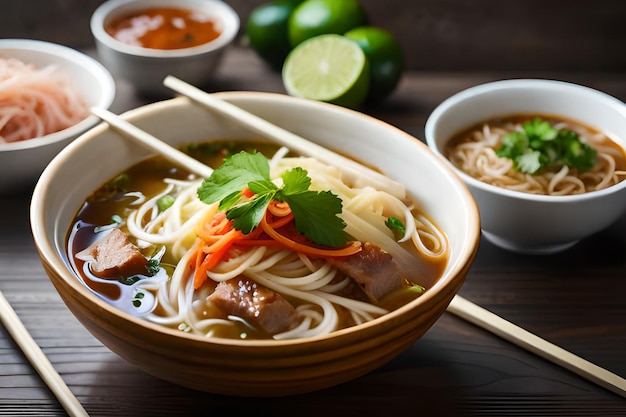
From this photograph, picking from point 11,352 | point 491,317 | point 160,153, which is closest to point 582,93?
point 491,317

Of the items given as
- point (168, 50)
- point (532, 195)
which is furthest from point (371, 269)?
point (168, 50)

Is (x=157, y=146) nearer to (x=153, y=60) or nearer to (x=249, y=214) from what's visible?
(x=249, y=214)

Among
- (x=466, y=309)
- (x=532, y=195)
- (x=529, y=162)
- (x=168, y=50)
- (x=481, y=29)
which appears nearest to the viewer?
(x=466, y=309)

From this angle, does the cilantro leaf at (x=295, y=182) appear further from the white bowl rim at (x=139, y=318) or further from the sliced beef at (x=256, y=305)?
the white bowl rim at (x=139, y=318)

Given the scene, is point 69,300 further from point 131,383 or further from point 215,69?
point 215,69

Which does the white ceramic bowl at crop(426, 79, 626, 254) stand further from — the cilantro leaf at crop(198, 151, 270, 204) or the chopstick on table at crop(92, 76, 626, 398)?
the cilantro leaf at crop(198, 151, 270, 204)
